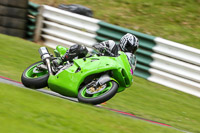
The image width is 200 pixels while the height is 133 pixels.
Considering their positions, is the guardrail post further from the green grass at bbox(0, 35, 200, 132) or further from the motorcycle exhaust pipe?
the motorcycle exhaust pipe

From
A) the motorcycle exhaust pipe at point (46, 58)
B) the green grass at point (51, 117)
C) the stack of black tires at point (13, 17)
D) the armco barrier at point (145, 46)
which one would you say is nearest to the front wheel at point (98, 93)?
the green grass at point (51, 117)

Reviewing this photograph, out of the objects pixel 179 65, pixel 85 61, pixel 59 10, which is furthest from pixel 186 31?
pixel 85 61

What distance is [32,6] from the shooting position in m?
10.9

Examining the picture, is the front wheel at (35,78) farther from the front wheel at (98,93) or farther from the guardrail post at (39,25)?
the guardrail post at (39,25)

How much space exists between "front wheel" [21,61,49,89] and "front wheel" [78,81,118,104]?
72cm

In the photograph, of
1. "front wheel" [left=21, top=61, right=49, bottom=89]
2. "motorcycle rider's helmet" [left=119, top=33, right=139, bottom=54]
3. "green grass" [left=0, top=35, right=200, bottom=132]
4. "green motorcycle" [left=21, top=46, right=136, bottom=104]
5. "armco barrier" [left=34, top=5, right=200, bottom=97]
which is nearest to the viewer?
"green motorcycle" [left=21, top=46, right=136, bottom=104]

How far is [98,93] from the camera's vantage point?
18.1 ft

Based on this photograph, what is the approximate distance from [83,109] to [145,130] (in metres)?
0.84

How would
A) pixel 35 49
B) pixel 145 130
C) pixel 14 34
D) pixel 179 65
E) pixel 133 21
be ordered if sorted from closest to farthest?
pixel 145 130 → pixel 179 65 → pixel 35 49 → pixel 14 34 → pixel 133 21

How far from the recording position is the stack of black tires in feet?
34.3

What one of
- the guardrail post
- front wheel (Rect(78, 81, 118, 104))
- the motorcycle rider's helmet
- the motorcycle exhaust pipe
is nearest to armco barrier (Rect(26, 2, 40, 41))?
the guardrail post

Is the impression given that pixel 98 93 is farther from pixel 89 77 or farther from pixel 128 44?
pixel 128 44

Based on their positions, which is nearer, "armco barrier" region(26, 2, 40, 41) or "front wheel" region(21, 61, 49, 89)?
"front wheel" region(21, 61, 49, 89)

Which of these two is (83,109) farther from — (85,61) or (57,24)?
(57,24)
